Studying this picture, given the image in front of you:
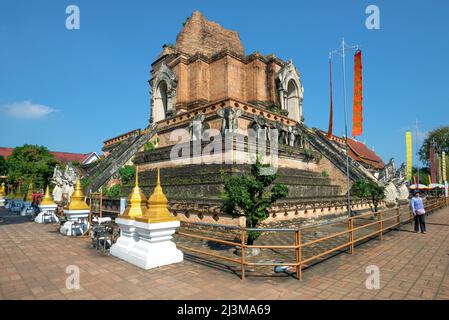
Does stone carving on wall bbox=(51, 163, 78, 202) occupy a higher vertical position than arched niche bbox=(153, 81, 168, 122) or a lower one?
lower

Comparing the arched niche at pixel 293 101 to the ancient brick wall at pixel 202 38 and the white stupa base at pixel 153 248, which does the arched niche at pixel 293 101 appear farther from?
the white stupa base at pixel 153 248

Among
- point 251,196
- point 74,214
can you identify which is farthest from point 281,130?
point 74,214

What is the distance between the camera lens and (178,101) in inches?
801

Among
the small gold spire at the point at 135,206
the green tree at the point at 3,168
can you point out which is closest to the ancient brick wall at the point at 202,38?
the small gold spire at the point at 135,206

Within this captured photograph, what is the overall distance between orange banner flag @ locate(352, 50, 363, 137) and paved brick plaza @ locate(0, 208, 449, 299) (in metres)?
5.93

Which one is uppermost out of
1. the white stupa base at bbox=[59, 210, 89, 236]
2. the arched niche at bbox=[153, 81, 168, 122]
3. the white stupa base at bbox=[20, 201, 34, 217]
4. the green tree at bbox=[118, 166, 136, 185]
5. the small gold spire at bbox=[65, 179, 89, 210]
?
the arched niche at bbox=[153, 81, 168, 122]

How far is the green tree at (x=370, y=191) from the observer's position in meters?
12.7

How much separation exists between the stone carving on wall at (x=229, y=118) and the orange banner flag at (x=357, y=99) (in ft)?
18.6

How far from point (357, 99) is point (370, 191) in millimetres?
4450

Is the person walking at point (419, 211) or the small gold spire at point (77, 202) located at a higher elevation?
the small gold spire at point (77, 202)

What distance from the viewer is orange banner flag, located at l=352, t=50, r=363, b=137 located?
37.8 feet

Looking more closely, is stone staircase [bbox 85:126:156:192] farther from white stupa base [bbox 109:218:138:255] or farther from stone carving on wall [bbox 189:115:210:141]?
white stupa base [bbox 109:218:138:255]

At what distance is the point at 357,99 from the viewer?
11.7m

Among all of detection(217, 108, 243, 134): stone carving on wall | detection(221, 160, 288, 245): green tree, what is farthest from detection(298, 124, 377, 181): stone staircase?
detection(221, 160, 288, 245): green tree
